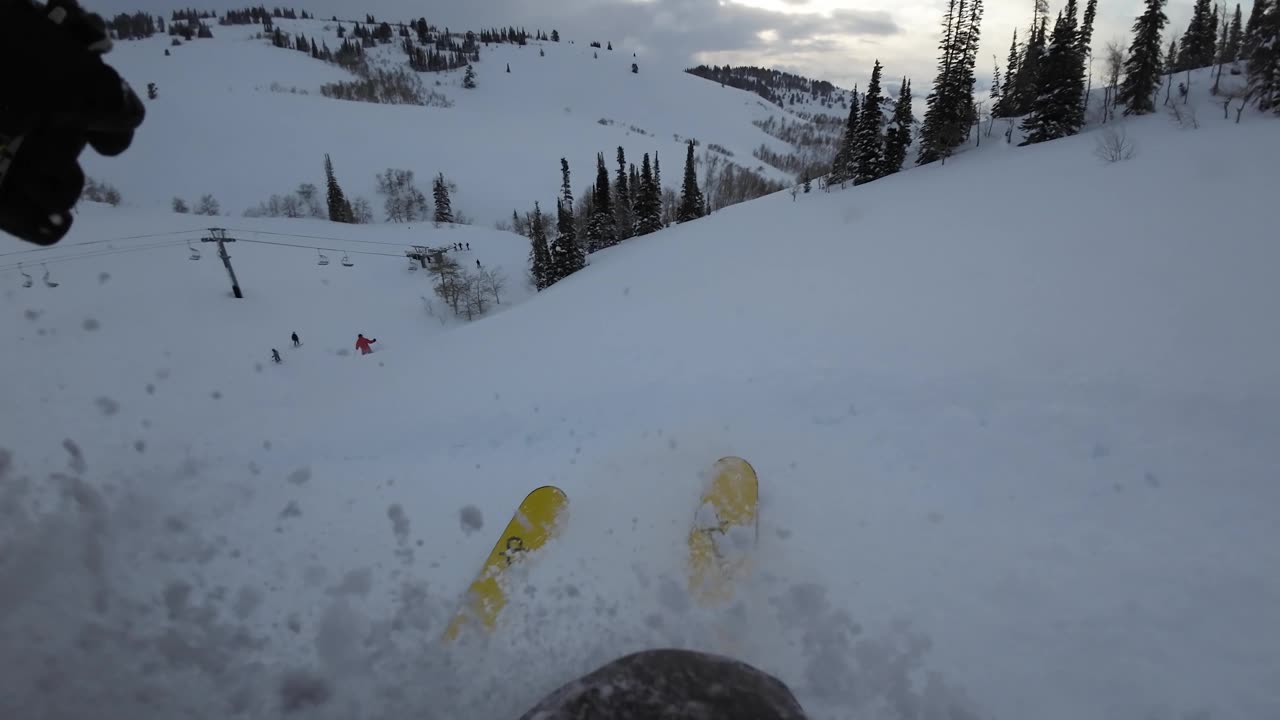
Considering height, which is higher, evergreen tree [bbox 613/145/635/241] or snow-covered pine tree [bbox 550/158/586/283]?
evergreen tree [bbox 613/145/635/241]

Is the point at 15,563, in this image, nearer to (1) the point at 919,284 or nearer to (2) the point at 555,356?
(2) the point at 555,356

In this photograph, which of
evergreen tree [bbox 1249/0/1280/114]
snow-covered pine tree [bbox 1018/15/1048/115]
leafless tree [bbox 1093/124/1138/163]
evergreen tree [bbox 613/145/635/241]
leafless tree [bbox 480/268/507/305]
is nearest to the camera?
leafless tree [bbox 1093/124/1138/163]

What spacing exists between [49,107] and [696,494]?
608cm

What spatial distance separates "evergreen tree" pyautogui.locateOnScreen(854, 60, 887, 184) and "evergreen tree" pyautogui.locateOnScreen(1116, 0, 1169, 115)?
13474 millimetres

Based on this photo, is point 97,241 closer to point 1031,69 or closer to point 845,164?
point 845,164

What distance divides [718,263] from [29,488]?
61.3ft

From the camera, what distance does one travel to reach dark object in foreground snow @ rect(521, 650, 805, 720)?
115 inches

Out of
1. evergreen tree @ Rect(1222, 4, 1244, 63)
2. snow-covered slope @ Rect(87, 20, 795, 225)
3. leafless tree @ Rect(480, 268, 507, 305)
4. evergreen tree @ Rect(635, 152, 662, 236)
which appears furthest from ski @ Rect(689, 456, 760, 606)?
snow-covered slope @ Rect(87, 20, 795, 225)

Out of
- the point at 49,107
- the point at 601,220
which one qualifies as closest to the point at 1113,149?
the point at 49,107

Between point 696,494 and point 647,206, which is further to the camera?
point 647,206

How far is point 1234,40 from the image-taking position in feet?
131

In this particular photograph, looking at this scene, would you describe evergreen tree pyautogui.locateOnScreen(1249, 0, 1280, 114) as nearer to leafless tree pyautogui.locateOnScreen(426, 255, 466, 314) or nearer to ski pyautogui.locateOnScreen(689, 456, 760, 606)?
ski pyautogui.locateOnScreen(689, 456, 760, 606)

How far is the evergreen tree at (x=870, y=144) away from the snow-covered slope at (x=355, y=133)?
6603 cm

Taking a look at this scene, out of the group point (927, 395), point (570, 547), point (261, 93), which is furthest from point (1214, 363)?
point (261, 93)
